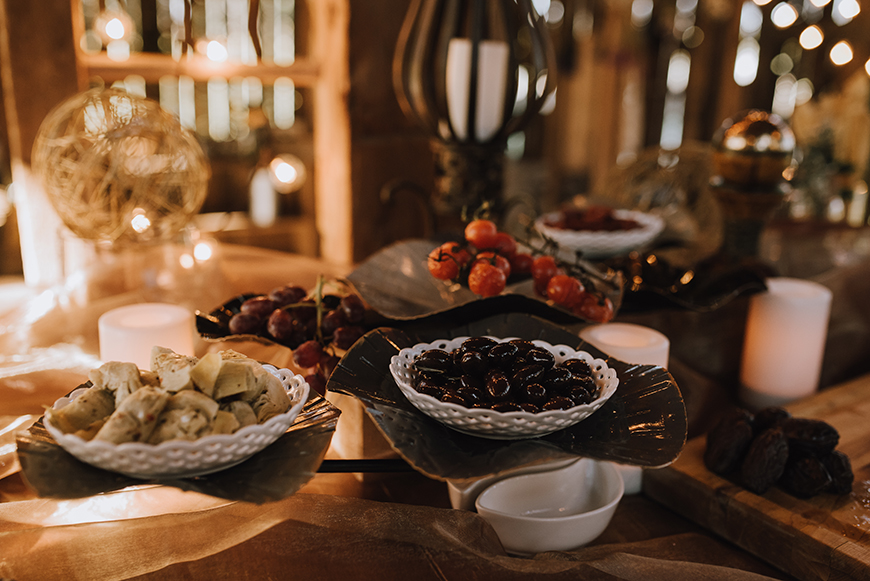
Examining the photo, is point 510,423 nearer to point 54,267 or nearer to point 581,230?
point 581,230

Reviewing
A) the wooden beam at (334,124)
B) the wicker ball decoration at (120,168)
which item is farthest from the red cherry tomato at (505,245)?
the wooden beam at (334,124)

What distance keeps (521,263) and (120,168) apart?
2.45 feet

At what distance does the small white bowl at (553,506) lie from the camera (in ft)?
2.39

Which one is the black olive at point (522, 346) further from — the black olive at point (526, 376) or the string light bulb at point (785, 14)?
the string light bulb at point (785, 14)

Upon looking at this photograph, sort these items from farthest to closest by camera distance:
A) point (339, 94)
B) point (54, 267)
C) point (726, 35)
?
point (726, 35), point (339, 94), point (54, 267)

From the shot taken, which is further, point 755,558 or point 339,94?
point 339,94

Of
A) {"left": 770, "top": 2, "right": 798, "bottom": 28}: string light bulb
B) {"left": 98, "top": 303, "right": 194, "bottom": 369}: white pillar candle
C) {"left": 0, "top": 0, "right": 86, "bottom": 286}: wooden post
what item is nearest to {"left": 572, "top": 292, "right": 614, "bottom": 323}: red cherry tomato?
{"left": 98, "top": 303, "right": 194, "bottom": 369}: white pillar candle

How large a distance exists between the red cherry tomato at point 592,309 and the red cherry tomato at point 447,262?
171mm

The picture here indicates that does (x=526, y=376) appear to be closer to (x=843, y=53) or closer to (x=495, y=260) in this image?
(x=495, y=260)

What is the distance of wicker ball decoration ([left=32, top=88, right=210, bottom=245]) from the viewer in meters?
1.14

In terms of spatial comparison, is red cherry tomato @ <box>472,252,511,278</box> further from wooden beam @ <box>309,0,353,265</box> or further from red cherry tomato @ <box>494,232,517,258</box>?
wooden beam @ <box>309,0,353,265</box>

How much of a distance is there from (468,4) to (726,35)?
3734 mm

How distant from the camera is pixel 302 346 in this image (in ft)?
2.77

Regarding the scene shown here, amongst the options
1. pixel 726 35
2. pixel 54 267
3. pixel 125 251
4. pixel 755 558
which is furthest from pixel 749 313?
pixel 726 35
